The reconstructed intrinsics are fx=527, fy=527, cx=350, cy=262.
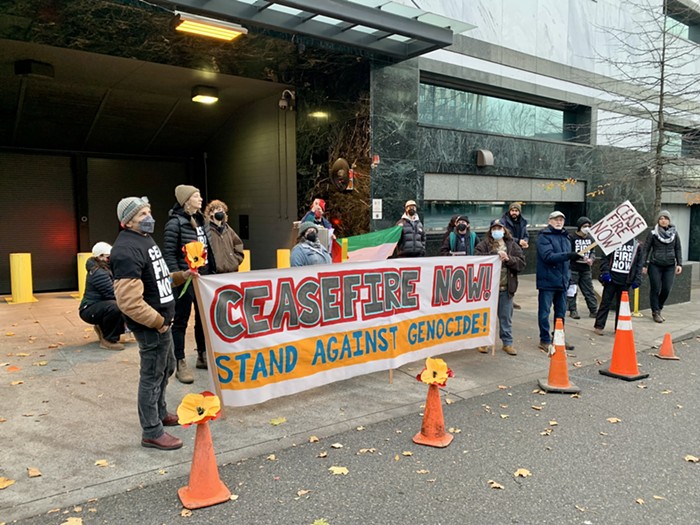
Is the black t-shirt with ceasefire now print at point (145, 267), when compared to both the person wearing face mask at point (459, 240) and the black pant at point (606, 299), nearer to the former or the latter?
the person wearing face mask at point (459, 240)

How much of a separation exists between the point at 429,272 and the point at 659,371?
314cm

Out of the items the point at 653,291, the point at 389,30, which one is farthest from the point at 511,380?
the point at 389,30

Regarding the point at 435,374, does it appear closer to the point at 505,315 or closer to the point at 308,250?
the point at 308,250

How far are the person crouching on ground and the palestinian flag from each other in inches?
136

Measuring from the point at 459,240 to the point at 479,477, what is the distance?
500 centimetres

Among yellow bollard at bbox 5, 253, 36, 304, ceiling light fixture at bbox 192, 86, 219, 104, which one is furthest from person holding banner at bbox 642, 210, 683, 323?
yellow bollard at bbox 5, 253, 36, 304

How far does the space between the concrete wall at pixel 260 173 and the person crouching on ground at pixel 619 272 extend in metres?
7.47

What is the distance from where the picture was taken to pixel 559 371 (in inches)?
223

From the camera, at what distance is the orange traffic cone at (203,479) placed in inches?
134

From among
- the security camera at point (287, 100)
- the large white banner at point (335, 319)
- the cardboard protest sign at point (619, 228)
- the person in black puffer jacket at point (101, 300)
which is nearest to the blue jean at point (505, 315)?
the large white banner at point (335, 319)

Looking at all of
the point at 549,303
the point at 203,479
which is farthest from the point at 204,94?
the point at 203,479

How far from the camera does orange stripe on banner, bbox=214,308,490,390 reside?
471 cm

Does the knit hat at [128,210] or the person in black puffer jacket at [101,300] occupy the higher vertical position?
the knit hat at [128,210]

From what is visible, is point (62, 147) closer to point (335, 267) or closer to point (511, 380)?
point (335, 267)
